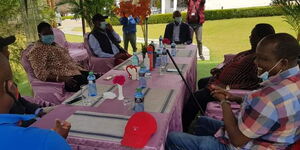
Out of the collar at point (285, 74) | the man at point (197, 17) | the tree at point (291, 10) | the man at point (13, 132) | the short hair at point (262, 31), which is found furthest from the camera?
the man at point (197, 17)

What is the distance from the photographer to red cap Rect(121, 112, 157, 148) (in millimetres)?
1556

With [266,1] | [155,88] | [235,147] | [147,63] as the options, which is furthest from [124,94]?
[266,1]

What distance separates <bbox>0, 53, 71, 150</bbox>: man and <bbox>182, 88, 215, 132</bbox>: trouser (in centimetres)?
226

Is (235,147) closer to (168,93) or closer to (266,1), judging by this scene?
(168,93)

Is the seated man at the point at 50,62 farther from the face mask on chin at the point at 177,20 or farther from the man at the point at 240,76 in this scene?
the face mask on chin at the point at 177,20

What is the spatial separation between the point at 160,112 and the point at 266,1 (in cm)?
2310

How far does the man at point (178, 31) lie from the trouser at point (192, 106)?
2841 millimetres

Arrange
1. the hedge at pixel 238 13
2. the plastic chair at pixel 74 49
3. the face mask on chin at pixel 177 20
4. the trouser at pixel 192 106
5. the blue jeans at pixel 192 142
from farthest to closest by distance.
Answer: the hedge at pixel 238 13 → the face mask on chin at pixel 177 20 → the plastic chair at pixel 74 49 → the trouser at pixel 192 106 → the blue jeans at pixel 192 142

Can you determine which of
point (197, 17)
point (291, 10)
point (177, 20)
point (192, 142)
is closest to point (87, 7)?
point (177, 20)

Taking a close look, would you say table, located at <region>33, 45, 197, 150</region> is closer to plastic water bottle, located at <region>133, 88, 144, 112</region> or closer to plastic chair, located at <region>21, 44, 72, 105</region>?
plastic water bottle, located at <region>133, 88, 144, 112</region>

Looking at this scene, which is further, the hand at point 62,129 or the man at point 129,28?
the man at point 129,28

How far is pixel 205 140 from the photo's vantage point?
1.93 m

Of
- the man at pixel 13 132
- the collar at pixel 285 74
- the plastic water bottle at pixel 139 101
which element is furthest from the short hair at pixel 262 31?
the man at pixel 13 132

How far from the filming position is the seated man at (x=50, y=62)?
3271 mm
